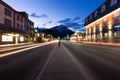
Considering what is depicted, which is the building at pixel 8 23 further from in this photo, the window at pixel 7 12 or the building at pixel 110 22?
the building at pixel 110 22

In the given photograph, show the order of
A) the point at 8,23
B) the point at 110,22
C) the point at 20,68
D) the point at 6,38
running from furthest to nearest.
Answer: the point at 8,23 → the point at 6,38 → the point at 110,22 → the point at 20,68

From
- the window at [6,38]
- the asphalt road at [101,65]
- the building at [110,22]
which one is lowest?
the asphalt road at [101,65]

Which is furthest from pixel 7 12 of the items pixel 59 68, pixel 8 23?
pixel 59 68

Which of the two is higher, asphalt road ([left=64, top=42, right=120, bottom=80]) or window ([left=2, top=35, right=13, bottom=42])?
window ([left=2, top=35, right=13, bottom=42])

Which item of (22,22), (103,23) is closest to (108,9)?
(103,23)

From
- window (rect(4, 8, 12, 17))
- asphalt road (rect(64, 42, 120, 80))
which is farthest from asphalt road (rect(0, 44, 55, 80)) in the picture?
window (rect(4, 8, 12, 17))

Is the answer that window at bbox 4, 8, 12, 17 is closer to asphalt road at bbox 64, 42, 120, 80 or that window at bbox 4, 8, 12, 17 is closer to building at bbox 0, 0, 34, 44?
building at bbox 0, 0, 34, 44

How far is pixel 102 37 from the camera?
54.3 m

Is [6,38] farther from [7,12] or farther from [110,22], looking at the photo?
[110,22]

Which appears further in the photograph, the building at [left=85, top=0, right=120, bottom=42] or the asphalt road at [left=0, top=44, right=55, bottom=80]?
the building at [left=85, top=0, right=120, bottom=42]

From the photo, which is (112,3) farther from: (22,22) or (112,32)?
(22,22)

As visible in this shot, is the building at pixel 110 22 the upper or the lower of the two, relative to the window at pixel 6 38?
upper

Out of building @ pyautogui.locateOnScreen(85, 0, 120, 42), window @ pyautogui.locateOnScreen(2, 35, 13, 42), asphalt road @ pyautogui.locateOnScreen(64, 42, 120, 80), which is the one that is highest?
building @ pyautogui.locateOnScreen(85, 0, 120, 42)

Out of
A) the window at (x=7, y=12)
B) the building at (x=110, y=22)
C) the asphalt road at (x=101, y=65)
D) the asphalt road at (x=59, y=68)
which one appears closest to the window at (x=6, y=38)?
the window at (x=7, y=12)
